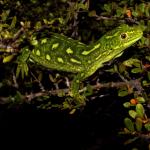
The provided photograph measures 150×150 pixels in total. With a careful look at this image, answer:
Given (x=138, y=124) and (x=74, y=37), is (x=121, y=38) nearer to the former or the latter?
(x=74, y=37)

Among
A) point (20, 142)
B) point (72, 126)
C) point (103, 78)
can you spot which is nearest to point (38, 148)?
point (20, 142)

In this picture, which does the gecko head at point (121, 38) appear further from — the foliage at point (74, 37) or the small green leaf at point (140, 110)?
the small green leaf at point (140, 110)

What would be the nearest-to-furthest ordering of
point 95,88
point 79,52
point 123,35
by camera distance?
point 95,88
point 123,35
point 79,52

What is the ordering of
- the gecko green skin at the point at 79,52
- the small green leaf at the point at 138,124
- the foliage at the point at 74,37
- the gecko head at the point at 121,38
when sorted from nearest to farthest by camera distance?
the small green leaf at the point at 138,124, the foliage at the point at 74,37, the gecko head at the point at 121,38, the gecko green skin at the point at 79,52

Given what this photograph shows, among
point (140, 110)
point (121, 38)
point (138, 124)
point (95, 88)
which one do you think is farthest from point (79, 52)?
point (138, 124)

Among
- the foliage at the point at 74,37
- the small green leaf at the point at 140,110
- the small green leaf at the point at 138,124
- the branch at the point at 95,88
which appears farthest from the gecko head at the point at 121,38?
the small green leaf at the point at 138,124
